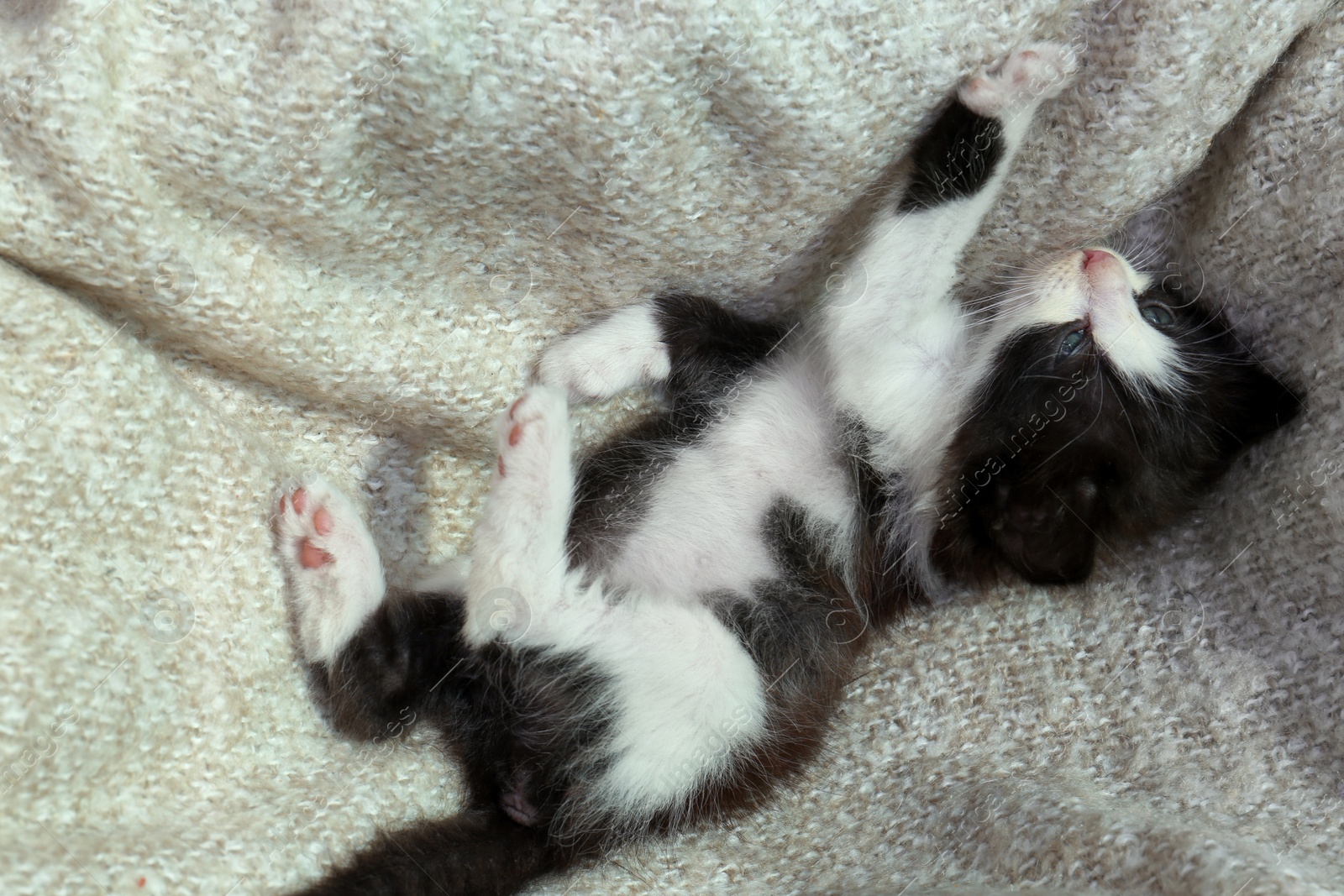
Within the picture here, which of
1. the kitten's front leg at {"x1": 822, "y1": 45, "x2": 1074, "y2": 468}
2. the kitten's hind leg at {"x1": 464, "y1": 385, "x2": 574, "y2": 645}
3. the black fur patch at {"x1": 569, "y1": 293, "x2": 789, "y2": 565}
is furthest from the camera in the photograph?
the black fur patch at {"x1": 569, "y1": 293, "x2": 789, "y2": 565}

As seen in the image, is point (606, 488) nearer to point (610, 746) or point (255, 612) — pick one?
point (610, 746)

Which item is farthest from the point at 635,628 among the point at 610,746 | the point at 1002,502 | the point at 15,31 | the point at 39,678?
the point at 15,31

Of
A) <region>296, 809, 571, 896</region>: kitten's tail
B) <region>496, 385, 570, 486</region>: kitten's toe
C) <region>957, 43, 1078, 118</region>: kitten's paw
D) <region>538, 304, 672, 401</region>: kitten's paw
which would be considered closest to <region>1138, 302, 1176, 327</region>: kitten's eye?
<region>957, 43, 1078, 118</region>: kitten's paw

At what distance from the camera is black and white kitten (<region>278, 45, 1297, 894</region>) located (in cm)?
147

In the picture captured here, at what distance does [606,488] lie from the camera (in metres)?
1.70

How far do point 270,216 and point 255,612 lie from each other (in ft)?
1.89

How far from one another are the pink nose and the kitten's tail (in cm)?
124

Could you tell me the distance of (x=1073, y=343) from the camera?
5.08 feet

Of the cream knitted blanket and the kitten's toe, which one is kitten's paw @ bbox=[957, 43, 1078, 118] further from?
the kitten's toe

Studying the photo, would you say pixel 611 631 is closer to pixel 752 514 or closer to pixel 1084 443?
pixel 752 514

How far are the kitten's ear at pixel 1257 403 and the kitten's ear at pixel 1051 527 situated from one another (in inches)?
10.8

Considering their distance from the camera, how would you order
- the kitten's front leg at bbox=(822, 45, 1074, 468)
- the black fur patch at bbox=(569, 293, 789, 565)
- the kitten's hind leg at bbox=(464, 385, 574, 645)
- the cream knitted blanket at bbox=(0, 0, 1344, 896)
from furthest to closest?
the black fur patch at bbox=(569, 293, 789, 565), the kitten's front leg at bbox=(822, 45, 1074, 468), the kitten's hind leg at bbox=(464, 385, 574, 645), the cream knitted blanket at bbox=(0, 0, 1344, 896)

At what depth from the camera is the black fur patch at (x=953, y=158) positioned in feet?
4.95

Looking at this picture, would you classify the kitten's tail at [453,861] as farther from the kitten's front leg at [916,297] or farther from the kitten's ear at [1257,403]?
the kitten's ear at [1257,403]
